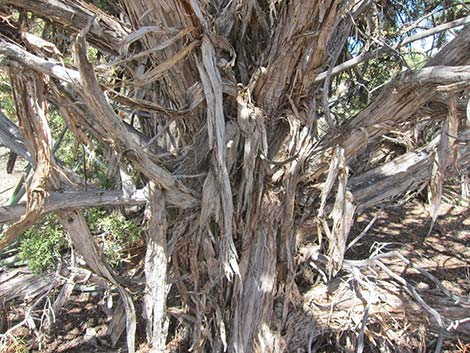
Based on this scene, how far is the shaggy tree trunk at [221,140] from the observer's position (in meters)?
1.56

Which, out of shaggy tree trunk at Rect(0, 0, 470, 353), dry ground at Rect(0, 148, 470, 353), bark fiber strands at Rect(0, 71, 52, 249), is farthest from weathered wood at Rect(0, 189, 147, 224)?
dry ground at Rect(0, 148, 470, 353)

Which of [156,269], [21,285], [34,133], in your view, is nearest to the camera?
[34,133]

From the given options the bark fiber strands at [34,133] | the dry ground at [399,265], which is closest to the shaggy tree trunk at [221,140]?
the bark fiber strands at [34,133]

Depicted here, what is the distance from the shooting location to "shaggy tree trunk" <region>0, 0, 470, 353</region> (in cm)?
156

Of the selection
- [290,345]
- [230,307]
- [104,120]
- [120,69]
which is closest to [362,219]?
[290,345]

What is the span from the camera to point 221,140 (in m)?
1.70

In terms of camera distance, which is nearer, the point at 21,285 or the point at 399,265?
the point at 21,285

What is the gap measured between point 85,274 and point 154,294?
475 millimetres

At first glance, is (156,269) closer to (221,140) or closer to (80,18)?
(221,140)

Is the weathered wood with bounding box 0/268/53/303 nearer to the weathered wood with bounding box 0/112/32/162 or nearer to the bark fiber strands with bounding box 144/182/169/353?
the bark fiber strands with bounding box 144/182/169/353

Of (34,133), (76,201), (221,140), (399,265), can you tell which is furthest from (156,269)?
(399,265)

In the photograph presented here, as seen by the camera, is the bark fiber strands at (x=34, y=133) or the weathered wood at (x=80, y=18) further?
the weathered wood at (x=80, y=18)

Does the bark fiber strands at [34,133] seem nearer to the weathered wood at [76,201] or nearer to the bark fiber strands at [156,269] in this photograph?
the weathered wood at [76,201]

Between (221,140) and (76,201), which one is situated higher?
(221,140)
